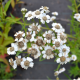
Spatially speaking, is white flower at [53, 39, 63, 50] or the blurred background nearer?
white flower at [53, 39, 63, 50]

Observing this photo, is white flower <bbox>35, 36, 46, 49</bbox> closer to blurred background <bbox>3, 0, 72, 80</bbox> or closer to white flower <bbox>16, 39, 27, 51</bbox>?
white flower <bbox>16, 39, 27, 51</bbox>

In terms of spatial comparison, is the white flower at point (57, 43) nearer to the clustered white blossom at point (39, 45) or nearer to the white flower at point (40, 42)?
the clustered white blossom at point (39, 45)

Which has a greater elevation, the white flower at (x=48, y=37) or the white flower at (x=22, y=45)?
the white flower at (x=48, y=37)

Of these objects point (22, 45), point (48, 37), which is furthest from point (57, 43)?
Answer: point (22, 45)

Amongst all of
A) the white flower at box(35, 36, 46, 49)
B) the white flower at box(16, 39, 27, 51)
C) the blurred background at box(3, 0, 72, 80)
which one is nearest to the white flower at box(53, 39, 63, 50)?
the white flower at box(35, 36, 46, 49)

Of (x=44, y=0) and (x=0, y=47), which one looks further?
(x=44, y=0)

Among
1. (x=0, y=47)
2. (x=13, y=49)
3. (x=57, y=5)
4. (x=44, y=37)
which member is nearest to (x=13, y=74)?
(x=0, y=47)

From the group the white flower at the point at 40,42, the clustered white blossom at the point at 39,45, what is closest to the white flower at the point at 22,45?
the clustered white blossom at the point at 39,45

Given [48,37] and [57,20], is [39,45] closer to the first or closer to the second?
[48,37]

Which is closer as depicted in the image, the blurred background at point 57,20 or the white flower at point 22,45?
the white flower at point 22,45

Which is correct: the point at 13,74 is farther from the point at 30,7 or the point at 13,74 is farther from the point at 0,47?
the point at 30,7

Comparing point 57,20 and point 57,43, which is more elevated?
point 57,20
